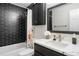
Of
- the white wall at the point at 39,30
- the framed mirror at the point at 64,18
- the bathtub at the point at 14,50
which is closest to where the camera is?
the framed mirror at the point at 64,18

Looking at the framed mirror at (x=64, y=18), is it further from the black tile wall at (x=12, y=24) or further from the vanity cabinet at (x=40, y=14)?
the black tile wall at (x=12, y=24)

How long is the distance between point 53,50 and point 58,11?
95cm

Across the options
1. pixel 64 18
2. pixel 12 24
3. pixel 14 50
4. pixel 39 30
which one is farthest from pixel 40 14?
pixel 14 50

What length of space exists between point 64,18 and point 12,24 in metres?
1.45

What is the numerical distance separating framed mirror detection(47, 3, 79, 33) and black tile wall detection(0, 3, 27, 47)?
3.14 ft

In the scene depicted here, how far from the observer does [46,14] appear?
5.89 feet

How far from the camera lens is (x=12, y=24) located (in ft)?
6.37

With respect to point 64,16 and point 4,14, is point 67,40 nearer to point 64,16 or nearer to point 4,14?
point 64,16

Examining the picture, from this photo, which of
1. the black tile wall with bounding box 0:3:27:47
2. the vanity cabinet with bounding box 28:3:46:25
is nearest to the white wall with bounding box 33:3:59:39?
the vanity cabinet with bounding box 28:3:46:25

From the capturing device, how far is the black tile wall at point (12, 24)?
172 centimetres

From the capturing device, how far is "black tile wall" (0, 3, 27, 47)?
1.72m

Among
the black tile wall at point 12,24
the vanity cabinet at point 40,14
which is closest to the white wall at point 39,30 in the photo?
the vanity cabinet at point 40,14

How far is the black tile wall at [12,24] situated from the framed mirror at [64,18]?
37.7 inches

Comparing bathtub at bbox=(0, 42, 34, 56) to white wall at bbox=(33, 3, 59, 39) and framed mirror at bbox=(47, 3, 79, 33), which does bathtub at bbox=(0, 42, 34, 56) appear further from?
framed mirror at bbox=(47, 3, 79, 33)
